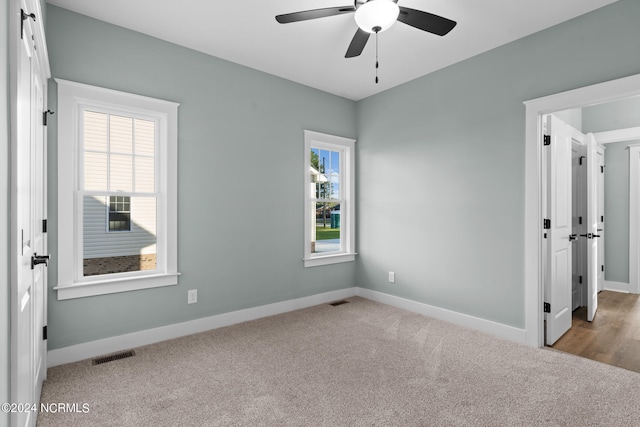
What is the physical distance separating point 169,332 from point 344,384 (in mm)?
1801

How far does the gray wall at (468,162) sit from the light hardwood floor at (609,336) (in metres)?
0.55

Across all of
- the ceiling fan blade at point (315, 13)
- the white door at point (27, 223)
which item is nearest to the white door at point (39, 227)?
the white door at point (27, 223)

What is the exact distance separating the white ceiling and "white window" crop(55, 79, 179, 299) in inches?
26.7

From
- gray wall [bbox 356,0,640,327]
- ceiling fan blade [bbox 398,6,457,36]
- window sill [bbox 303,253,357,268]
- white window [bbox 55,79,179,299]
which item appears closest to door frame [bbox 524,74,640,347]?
gray wall [bbox 356,0,640,327]

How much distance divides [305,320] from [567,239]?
9.40 ft

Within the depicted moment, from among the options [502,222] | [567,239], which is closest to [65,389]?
[502,222]

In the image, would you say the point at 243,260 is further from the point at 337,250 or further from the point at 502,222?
the point at 502,222

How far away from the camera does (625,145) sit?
4.90 meters

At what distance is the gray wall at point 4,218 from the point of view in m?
1.17

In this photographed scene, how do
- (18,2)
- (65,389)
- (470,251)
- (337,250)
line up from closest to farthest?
(18,2)
(65,389)
(470,251)
(337,250)

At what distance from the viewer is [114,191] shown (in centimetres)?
295

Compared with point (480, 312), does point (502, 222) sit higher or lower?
higher

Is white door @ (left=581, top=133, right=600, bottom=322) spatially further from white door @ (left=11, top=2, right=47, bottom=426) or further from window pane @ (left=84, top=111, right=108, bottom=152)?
window pane @ (left=84, top=111, right=108, bottom=152)

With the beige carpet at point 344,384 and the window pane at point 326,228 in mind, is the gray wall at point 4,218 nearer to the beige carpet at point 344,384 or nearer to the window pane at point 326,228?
the beige carpet at point 344,384
